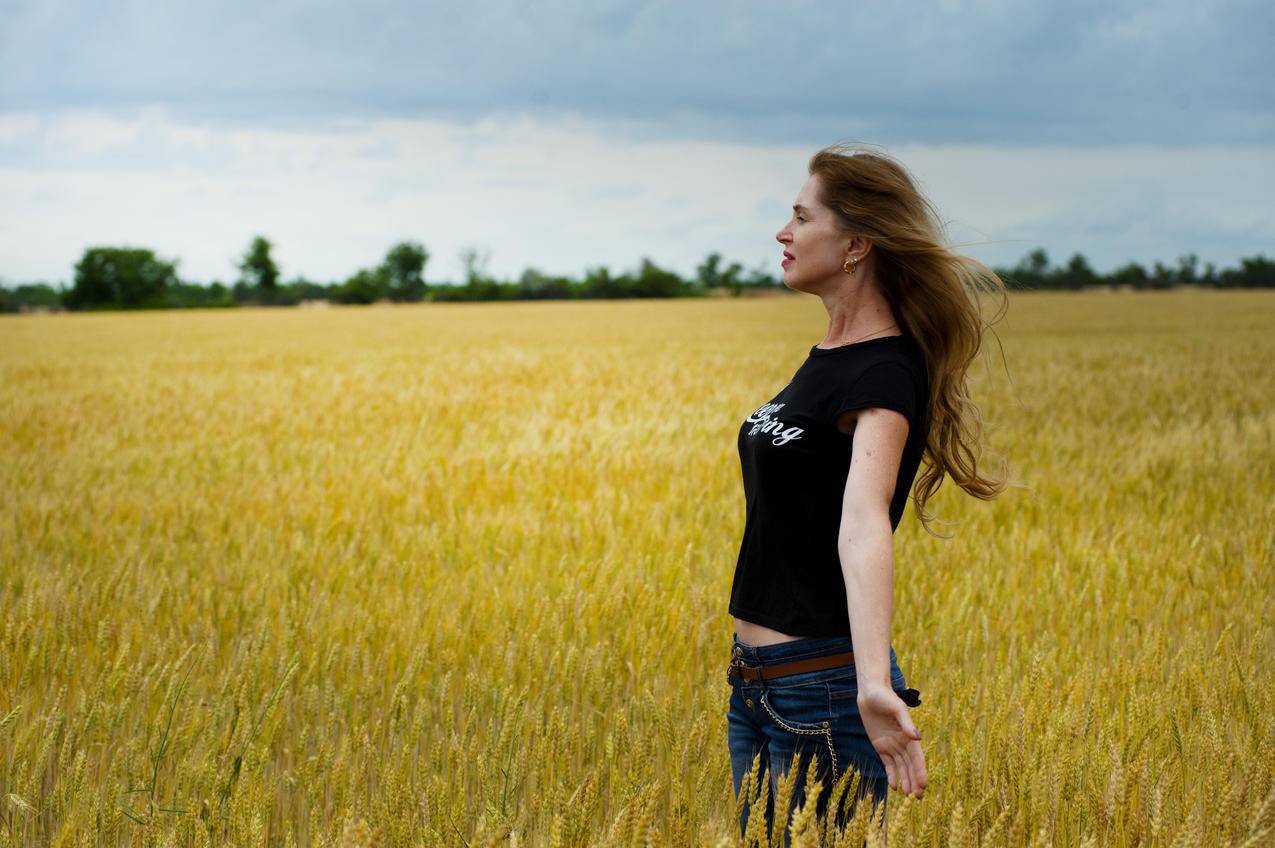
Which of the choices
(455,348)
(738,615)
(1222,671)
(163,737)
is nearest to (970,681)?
(1222,671)

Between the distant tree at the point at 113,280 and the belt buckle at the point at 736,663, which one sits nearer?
the belt buckle at the point at 736,663

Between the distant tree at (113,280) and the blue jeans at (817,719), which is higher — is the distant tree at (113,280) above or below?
above

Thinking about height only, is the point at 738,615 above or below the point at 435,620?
above

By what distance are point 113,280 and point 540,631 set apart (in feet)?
346

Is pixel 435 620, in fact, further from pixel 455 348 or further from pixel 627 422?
pixel 455 348

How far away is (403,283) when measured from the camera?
375 ft

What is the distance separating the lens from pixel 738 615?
2.17 metres

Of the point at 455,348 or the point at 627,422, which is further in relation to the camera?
the point at 455,348

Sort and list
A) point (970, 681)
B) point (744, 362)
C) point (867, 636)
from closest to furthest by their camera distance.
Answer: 1. point (867, 636)
2. point (970, 681)
3. point (744, 362)

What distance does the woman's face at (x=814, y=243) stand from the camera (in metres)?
2.09

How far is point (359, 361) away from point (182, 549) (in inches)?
509

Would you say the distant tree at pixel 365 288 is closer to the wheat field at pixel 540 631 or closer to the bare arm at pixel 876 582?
the wheat field at pixel 540 631

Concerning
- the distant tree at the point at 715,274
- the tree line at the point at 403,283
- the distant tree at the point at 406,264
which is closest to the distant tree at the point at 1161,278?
the tree line at the point at 403,283

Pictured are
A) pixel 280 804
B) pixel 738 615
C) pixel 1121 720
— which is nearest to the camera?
pixel 738 615
